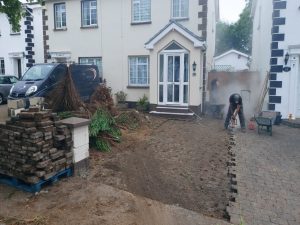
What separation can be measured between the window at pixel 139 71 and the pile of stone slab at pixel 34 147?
9876mm

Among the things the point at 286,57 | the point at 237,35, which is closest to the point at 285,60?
the point at 286,57

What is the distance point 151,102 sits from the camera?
45.6ft

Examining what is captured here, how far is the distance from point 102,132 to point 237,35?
136ft

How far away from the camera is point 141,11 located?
15164mm

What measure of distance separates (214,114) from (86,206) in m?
10.1

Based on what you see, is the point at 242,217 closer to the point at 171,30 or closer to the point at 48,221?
the point at 48,221

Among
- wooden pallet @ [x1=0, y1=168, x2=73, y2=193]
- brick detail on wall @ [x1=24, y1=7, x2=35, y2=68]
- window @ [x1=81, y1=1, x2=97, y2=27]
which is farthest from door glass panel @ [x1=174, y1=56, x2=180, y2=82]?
brick detail on wall @ [x1=24, y1=7, x2=35, y2=68]

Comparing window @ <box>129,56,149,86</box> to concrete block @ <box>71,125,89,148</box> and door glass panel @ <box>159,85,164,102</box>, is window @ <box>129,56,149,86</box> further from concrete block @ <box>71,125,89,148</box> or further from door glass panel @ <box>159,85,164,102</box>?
concrete block @ <box>71,125,89,148</box>


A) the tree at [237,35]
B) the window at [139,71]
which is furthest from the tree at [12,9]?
the tree at [237,35]

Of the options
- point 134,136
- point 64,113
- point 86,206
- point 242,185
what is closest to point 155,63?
point 134,136

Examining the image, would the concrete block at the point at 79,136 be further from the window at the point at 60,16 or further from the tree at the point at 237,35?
the tree at the point at 237,35

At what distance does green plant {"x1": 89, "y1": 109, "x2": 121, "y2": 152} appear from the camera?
7.66 m

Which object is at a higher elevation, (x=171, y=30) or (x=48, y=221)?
(x=171, y=30)

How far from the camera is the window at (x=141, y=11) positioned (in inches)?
590
